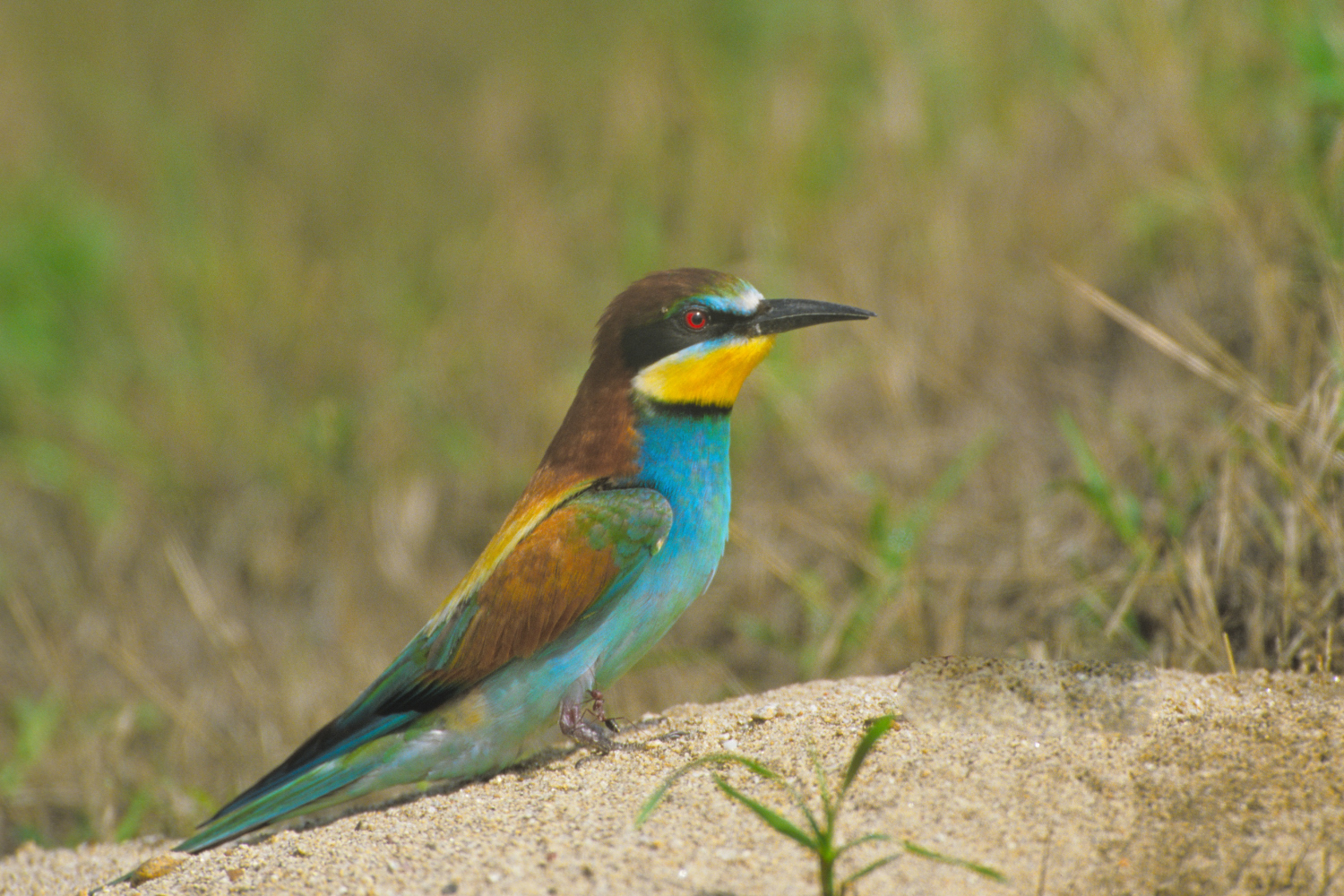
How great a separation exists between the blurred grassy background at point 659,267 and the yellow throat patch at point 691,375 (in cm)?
85

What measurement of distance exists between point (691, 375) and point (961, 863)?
150cm

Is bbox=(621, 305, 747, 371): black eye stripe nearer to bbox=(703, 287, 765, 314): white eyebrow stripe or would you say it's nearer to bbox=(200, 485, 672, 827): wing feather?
bbox=(703, 287, 765, 314): white eyebrow stripe

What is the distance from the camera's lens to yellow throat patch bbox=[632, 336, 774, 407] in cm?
302

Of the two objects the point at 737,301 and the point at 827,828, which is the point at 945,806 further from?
the point at 737,301

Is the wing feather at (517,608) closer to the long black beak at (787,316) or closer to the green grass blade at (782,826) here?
the long black beak at (787,316)

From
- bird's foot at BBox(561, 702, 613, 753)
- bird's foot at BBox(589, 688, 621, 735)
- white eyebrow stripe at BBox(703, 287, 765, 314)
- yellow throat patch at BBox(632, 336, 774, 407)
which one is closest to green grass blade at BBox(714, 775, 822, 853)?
bird's foot at BBox(561, 702, 613, 753)

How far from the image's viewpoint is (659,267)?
5637mm

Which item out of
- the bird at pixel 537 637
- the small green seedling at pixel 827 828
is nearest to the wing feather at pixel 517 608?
the bird at pixel 537 637

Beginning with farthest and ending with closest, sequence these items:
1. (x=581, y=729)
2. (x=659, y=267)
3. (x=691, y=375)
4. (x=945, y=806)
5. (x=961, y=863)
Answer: (x=659, y=267) → (x=691, y=375) → (x=581, y=729) → (x=945, y=806) → (x=961, y=863)

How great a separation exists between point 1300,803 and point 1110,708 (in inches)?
15.3

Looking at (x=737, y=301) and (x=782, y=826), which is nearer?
(x=782, y=826)

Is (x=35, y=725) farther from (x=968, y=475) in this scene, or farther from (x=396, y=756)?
(x=968, y=475)

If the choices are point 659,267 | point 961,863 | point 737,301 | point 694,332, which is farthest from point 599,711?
point 659,267

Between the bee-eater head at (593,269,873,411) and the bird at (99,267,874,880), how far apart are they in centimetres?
12
